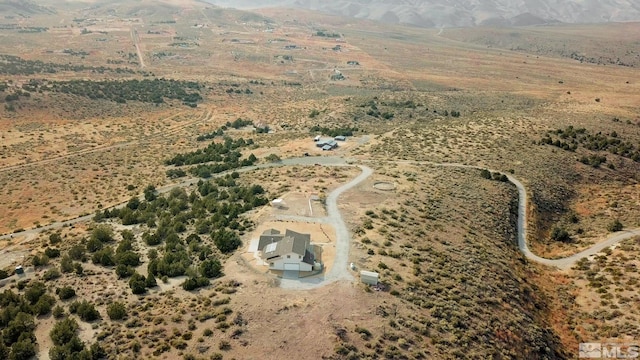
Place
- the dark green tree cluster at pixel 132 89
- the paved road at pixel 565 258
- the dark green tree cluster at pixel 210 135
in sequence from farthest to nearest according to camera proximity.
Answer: the dark green tree cluster at pixel 132 89
the dark green tree cluster at pixel 210 135
the paved road at pixel 565 258

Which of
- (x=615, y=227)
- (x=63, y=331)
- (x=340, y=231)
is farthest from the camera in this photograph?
(x=615, y=227)

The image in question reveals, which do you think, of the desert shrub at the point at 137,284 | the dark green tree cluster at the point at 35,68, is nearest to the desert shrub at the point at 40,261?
the desert shrub at the point at 137,284

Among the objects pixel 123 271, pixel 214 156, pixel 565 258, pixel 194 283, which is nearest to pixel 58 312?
pixel 123 271

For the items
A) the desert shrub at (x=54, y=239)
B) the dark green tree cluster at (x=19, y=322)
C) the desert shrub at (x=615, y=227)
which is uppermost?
the dark green tree cluster at (x=19, y=322)

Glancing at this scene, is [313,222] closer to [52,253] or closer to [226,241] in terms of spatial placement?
[226,241]

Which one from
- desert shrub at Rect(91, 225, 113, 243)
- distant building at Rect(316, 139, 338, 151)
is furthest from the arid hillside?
distant building at Rect(316, 139, 338, 151)

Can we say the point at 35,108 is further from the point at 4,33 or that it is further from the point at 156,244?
the point at 4,33

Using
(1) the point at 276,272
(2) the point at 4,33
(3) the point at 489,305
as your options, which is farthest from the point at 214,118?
(2) the point at 4,33

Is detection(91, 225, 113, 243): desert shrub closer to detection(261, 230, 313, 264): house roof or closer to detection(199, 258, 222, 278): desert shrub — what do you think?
detection(199, 258, 222, 278): desert shrub

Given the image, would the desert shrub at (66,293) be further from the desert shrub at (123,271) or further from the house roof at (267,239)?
the house roof at (267,239)
